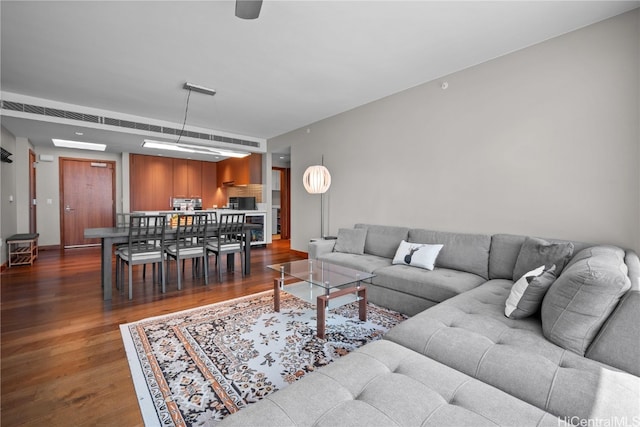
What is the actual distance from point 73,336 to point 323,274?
2.29 metres

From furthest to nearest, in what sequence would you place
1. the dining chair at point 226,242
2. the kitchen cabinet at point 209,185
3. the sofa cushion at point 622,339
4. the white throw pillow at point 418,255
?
1. the kitchen cabinet at point 209,185
2. the dining chair at point 226,242
3. the white throw pillow at point 418,255
4. the sofa cushion at point 622,339

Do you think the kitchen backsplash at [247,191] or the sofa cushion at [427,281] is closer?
the sofa cushion at [427,281]

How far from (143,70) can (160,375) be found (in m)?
Result: 3.30

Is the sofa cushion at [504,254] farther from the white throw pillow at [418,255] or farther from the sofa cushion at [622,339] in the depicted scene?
the sofa cushion at [622,339]

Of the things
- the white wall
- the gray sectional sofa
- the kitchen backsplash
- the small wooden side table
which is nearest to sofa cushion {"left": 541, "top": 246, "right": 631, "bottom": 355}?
the gray sectional sofa

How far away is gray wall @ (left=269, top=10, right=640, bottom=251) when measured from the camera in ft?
8.04

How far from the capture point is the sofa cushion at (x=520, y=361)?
1068 millimetres

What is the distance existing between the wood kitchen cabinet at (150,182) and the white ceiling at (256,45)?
2.90 meters

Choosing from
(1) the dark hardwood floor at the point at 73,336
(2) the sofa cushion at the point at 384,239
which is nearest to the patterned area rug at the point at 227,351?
(1) the dark hardwood floor at the point at 73,336

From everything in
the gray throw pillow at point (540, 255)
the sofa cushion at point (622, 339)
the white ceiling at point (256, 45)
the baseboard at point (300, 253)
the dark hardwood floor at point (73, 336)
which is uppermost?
the white ceiling at point (256, 45)

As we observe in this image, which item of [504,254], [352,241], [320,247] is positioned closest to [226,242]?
[320,247]

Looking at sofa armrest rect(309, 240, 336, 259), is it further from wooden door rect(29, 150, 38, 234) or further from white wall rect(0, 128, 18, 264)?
wooden door rect(29, 150, 38, 234)

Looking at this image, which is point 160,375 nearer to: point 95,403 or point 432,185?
point 95,403

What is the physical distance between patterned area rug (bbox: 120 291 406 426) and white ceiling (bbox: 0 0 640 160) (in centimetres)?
273
